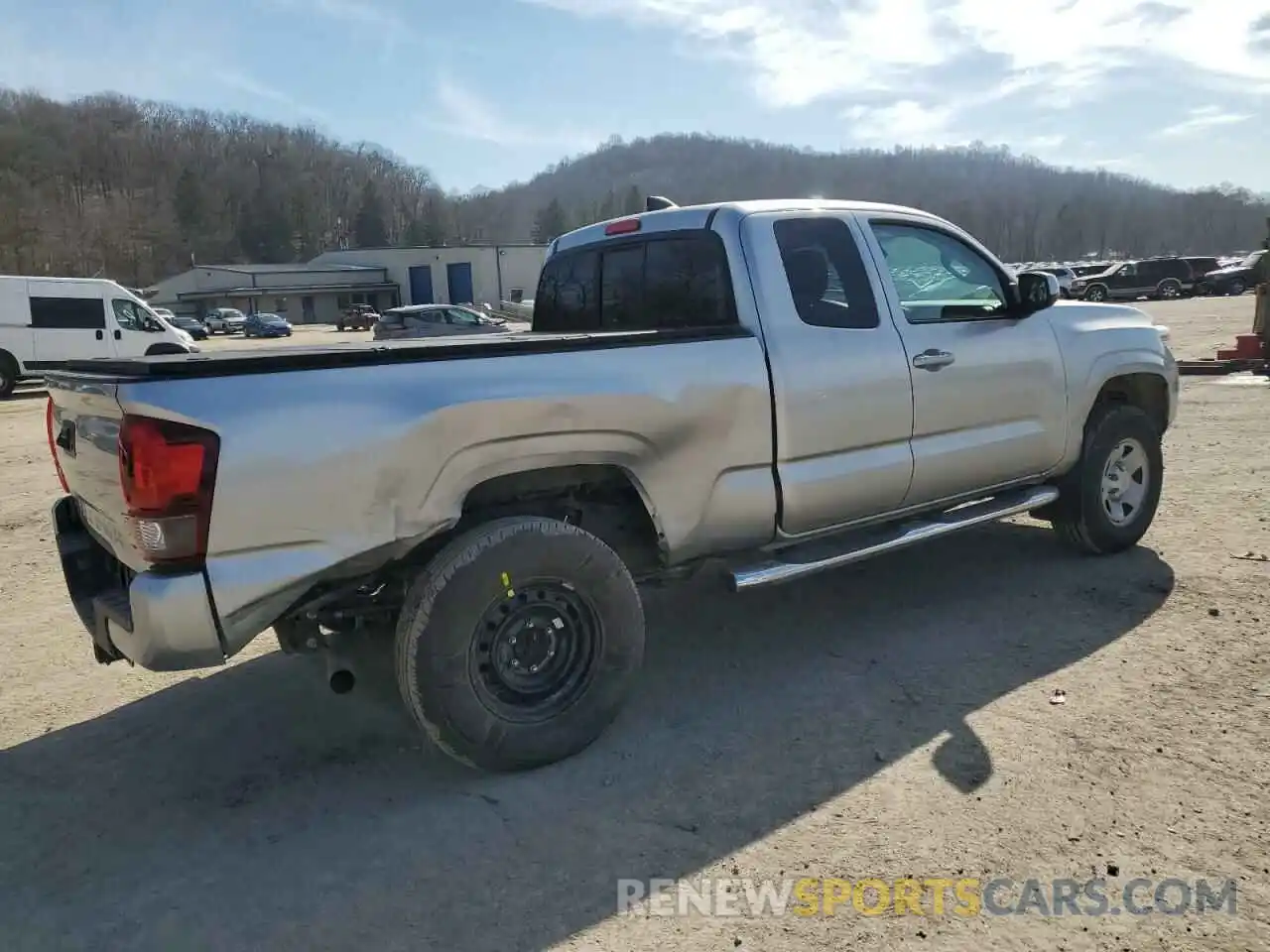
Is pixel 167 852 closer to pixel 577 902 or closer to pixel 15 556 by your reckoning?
pixel 577 902

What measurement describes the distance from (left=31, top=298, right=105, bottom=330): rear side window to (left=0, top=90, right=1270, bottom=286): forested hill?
190ft

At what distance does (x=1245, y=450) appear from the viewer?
8.50 m

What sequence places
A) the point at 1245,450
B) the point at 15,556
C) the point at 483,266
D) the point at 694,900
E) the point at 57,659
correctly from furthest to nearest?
the point at 483,266 → the point at 1245,450 → the point at 15,556 → the point at 57,659 → the point at 694,900

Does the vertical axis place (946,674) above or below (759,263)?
below

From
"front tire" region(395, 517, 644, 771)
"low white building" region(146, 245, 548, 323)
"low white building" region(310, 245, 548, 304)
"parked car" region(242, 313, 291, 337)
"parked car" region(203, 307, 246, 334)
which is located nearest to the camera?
"front tire" region(395, 517, 644, 771)

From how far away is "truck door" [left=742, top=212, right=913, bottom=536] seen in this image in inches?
157

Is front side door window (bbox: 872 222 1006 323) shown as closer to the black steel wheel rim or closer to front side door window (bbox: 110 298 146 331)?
the black steel wheel rim

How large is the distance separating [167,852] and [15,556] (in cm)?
474

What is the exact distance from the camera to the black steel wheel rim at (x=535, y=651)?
3.34 meters

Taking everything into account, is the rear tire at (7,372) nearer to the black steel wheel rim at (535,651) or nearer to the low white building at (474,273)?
the black steel wheel rim at (535,651)

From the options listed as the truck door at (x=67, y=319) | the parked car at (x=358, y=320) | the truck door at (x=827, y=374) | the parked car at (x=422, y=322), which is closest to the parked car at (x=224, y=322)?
the parked car at (x=358, y=320)

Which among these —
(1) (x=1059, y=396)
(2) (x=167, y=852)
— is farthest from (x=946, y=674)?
(2) (x=167, y=852)

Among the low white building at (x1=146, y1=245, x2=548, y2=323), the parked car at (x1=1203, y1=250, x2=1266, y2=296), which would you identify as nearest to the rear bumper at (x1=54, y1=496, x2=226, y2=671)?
the parked car at (x1=1203, y1=250, x2=1266, y2=296)

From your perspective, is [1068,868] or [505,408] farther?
[505,408]
